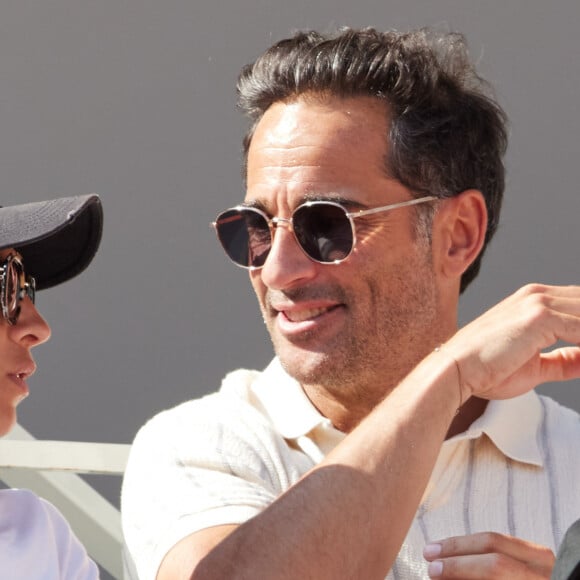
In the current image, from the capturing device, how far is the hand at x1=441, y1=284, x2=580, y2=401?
2.43 m

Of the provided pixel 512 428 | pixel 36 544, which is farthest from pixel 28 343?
pixel 512 428

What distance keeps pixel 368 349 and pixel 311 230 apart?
0.28 m

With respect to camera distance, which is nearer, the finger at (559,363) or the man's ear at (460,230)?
the finger at (559,363)

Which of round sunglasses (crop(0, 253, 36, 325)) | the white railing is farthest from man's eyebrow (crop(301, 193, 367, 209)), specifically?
the white railing

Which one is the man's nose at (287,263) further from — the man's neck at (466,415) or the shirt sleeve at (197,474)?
the man's neck at (466,415)

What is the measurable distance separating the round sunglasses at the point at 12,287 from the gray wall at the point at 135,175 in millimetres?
1945

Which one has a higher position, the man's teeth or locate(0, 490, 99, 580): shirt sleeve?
the man's teeth

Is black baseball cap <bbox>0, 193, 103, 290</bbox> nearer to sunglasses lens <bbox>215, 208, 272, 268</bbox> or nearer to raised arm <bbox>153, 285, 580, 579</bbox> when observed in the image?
sunglasses lens <bbox>215, 208, 272, 268</bbox>

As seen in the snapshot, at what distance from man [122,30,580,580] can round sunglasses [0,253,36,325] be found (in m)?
0.48

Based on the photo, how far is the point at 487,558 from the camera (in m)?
2.25

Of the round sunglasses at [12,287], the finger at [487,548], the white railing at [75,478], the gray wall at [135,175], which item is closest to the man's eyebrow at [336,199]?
the round sunglasses at [12,287]

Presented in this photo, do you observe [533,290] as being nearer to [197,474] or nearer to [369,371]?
[369,371]

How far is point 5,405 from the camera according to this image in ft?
7.39

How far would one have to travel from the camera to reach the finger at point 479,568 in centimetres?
223
